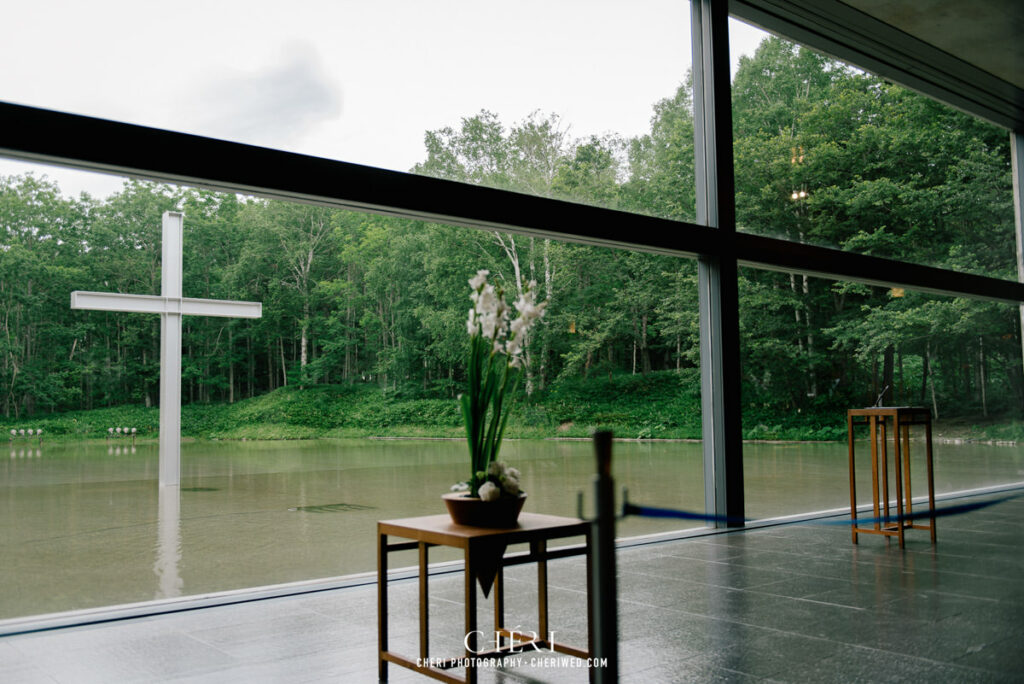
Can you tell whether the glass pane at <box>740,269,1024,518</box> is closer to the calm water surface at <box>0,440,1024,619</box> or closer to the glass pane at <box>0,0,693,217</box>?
the calm water surface at <box>0,440,1024,619</box>

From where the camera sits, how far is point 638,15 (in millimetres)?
5520

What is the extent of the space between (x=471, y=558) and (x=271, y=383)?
231cm

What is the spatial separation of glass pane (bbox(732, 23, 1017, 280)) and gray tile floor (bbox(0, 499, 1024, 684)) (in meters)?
2.97

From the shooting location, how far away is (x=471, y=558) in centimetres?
218

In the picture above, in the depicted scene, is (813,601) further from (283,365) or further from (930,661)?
(283,365)

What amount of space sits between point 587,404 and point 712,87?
2.43 metres

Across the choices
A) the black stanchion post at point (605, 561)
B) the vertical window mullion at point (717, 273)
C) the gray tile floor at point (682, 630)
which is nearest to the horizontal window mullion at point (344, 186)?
the vertical window mullion at point (717, 273)

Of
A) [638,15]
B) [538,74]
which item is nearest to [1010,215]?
[638,15]

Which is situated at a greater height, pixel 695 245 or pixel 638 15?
pixel 638 15

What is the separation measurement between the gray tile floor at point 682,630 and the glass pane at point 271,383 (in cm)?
71

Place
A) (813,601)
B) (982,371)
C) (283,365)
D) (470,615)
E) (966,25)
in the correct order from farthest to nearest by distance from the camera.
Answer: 1. (982,371)
2. (966,25)
3. (283,365)
4. (813,601)
5. (470,615)

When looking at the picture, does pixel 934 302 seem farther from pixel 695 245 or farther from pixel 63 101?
pixel 63 101

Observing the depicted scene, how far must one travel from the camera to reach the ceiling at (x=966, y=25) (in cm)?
625

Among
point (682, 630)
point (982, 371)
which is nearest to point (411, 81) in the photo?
point (682, 630)
